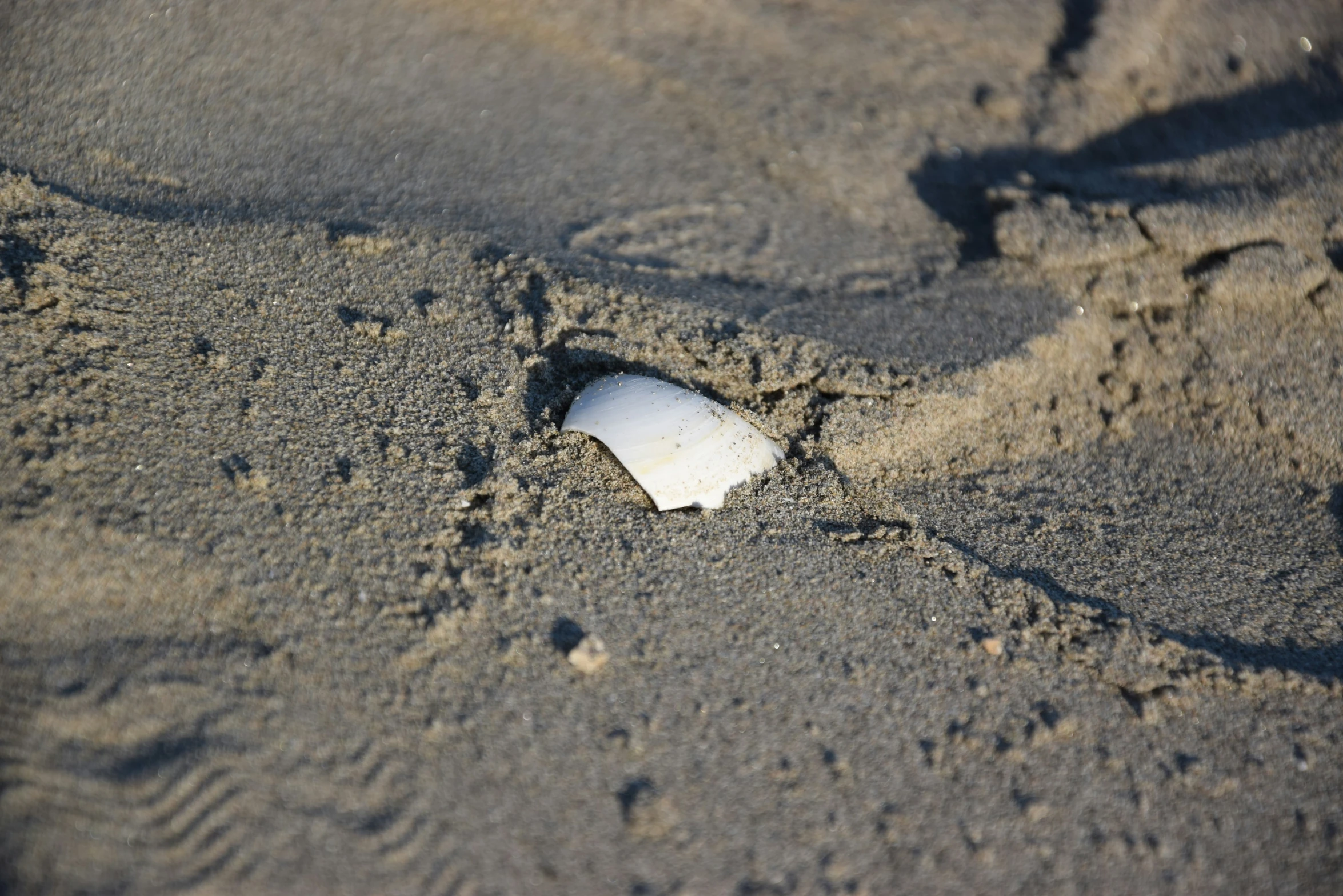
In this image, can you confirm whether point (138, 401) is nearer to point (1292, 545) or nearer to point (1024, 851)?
point (1024, 851)

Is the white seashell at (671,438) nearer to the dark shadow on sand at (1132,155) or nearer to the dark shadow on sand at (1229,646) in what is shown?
the dark shadow on sand at (1229,646)

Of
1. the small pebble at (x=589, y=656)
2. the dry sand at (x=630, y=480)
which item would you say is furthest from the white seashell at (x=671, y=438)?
the small pebble at (x=589, y=656)

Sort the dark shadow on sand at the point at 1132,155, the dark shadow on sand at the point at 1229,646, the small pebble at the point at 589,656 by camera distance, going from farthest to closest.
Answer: the dark shadow on sand at the point at 1132,155, the dark shadow on sand at the point at 1229,646, the small pebble at the point at 589,656

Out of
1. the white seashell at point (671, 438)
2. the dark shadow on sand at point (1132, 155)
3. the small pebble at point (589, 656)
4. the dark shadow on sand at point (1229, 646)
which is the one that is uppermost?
the dark shadow on sand at point (1132, 155)

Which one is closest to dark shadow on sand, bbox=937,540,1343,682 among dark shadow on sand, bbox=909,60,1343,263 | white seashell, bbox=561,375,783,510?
white seashell, bbox=561,375,783,510

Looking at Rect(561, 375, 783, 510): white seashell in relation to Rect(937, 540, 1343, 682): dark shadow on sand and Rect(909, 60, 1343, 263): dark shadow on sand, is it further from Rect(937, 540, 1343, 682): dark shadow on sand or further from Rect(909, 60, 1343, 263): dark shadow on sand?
Rect(909, 60, 1343, 263): dark shadow on sand

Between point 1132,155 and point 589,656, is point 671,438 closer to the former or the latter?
point 589,656

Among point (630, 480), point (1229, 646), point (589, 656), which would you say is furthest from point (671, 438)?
point (1229, 646)
